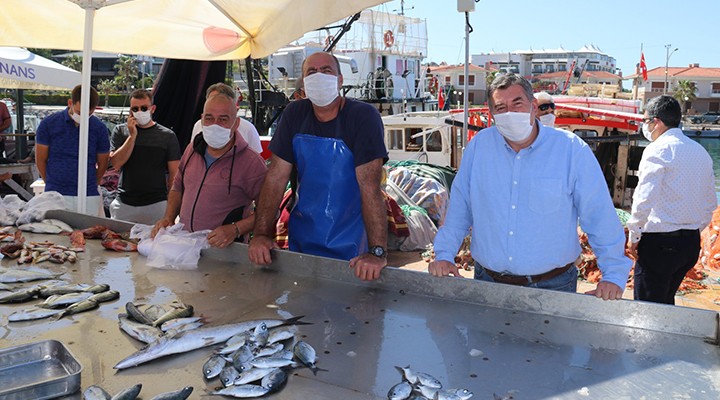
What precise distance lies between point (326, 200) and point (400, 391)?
192 centimetres

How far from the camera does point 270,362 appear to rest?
7.33 feet

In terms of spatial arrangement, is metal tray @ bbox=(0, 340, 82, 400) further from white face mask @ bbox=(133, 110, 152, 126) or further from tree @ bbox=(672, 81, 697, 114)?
tree @ bbox=(672, 81, 697, 114)

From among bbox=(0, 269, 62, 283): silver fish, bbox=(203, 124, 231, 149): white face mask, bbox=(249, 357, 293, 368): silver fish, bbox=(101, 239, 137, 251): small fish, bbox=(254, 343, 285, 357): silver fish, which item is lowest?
bbox=(249, 357, 293, 368): silver fish

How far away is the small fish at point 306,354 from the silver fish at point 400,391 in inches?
13.1

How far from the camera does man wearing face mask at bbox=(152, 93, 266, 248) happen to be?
415 cm

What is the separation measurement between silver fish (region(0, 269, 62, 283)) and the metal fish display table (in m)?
0.15

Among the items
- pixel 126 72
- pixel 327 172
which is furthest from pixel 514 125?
pixel 126 72

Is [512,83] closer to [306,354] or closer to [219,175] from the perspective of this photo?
[306,354]

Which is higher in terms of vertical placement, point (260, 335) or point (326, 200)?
point (326, 200)

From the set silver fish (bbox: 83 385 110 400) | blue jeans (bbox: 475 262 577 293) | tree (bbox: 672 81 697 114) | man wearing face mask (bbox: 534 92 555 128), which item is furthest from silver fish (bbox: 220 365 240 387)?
tree (bbox: 672 81 697 114)

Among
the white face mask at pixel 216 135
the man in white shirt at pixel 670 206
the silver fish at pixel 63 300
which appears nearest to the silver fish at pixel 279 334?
the silver fish at pixel 63 300

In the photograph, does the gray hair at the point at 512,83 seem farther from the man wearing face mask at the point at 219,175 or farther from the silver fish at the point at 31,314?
the silver fish at the point at 31,314

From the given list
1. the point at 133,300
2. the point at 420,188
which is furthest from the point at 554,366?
the point at 420,188

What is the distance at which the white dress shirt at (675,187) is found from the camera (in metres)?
4.39
